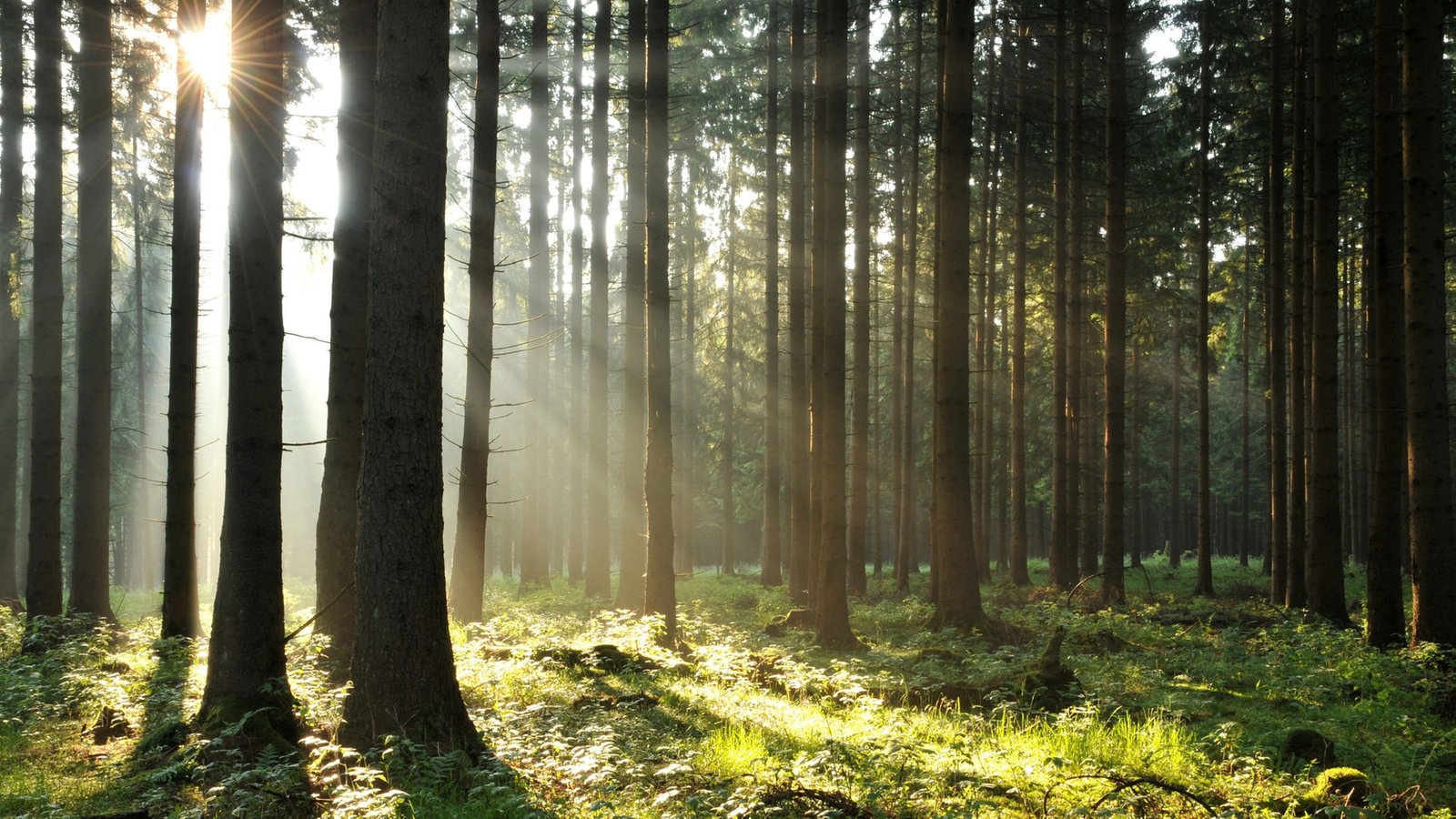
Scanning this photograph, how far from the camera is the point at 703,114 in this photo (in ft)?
77.6

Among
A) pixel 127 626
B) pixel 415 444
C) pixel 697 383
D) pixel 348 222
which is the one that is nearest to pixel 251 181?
pixel 348 222

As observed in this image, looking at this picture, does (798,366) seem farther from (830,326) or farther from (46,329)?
(46,329)

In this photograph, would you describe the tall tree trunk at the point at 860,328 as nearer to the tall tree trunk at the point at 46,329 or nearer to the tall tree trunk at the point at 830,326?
the tall tree trunk at the point at 830,326

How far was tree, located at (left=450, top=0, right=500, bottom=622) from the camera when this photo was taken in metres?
12.9

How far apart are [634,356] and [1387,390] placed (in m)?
11.6

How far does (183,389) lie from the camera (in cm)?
1131

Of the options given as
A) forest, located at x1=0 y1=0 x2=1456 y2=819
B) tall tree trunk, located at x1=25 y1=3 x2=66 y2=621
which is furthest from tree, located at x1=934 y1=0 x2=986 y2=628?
tall tree trunk, located at x1=25 y1=3 x2=66 y2=621

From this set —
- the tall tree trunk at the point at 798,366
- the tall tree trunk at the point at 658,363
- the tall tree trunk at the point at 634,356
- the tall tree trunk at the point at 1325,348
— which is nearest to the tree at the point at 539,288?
the tall tree trunk at the point at 634,356

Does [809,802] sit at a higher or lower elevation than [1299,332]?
lower

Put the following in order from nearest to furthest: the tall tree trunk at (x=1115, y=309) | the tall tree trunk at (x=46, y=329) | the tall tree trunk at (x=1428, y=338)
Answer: the tall tree trunk at (x=1428, y=338), the tall tree trunk at (x=46, y=329), the tall tree trunk at (x=1115, y=309)

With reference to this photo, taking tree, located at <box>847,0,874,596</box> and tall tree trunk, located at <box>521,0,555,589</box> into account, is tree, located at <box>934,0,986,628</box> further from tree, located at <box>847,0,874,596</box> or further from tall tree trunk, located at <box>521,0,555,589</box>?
tall tree trunk, located at <box>521,0,555,589</box>

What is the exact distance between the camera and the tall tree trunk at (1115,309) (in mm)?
16781

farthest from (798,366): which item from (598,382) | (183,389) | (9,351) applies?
Answer: (9,351)

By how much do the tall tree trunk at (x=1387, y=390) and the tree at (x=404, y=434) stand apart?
1105 centimetres
